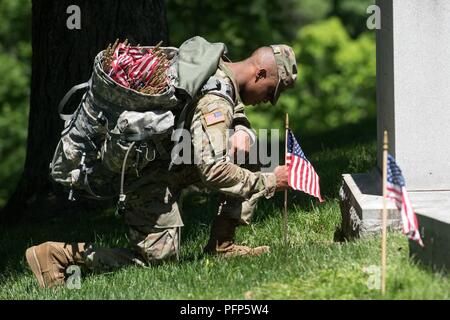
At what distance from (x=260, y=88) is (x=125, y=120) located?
1.06m

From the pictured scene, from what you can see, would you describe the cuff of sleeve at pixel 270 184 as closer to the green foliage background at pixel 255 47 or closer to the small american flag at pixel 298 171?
the small american flag at pixel 298 171

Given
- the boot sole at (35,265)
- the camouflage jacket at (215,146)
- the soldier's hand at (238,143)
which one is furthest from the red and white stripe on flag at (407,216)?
the boot sole at (35,265)

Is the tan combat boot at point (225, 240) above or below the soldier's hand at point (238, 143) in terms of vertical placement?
below

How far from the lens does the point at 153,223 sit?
6.94m

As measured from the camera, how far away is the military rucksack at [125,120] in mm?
6363

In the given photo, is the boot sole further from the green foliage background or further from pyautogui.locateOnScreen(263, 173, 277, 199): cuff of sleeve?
the green foliage background

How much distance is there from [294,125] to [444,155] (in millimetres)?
16979

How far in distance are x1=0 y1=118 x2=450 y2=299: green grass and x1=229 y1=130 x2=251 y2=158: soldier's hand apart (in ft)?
2.35

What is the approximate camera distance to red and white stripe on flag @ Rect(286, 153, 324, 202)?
6668 millimetres

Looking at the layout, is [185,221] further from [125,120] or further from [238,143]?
[125,120]

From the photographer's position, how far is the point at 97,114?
648 centimetres

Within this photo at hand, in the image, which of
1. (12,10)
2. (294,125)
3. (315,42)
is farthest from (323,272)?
(315,42)

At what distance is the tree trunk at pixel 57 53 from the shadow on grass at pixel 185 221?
1.21ft

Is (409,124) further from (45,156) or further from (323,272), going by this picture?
(45,156)
